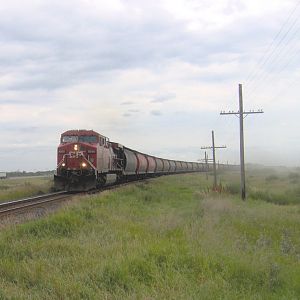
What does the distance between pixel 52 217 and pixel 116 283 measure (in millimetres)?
5867

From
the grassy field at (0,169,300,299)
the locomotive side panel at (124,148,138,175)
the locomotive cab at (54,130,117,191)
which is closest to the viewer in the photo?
the grassy field at (0,169,300,299)

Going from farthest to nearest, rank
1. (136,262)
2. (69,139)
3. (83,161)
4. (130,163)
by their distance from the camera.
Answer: (130,163), (69,139), (83,161), (136,262)

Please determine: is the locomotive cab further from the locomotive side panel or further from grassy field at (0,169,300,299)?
grassy field at (0,169,300,299)

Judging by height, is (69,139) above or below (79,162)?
above

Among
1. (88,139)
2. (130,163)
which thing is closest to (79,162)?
(88,139)

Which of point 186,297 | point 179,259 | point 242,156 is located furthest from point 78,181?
point 186,297

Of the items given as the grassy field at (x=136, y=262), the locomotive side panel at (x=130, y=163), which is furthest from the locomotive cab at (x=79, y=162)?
the grassy field at (x=136, y=262)

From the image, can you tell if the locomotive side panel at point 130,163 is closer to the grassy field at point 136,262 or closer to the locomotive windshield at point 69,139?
the locomotive windshield at point 69,139

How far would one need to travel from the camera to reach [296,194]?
3472 cm

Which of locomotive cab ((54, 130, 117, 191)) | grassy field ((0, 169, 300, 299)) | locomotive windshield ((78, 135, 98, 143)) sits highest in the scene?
locomotive windshield ((78, 135, 98, 143))

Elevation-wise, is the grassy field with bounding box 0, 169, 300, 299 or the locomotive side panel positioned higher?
the locomotive side panel

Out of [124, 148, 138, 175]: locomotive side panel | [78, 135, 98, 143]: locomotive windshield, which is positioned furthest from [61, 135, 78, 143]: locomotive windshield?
[124, 148, 138, 175]: locomotive side panel

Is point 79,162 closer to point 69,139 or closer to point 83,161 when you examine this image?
point 83,161

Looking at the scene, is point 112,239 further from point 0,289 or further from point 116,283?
point 0,289
